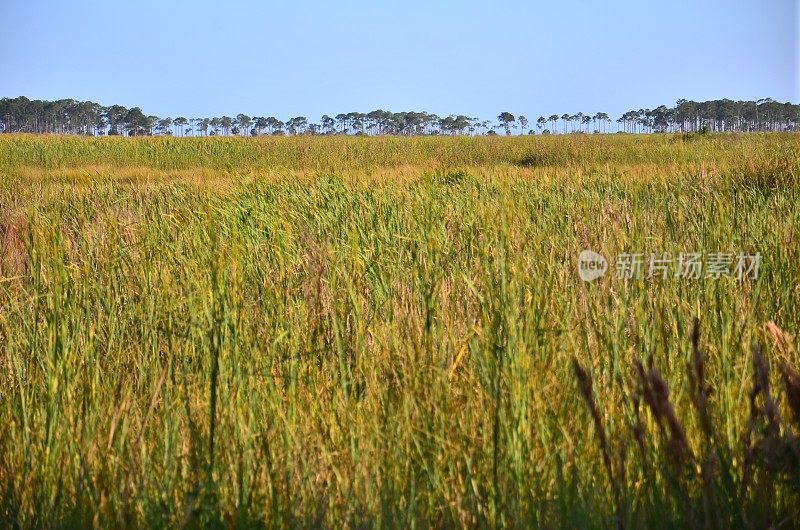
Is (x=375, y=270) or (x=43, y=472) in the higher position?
(x=375, y=270)

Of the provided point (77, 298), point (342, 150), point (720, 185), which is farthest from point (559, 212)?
point (342, 150)

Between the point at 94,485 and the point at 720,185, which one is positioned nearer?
the point at 94,485

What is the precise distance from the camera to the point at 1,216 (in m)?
6.71

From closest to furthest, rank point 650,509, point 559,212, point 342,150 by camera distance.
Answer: point 650,509 → point 559,212 → point 342,150

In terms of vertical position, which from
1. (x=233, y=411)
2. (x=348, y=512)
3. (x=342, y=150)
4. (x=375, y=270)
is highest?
(x=342, y=150)

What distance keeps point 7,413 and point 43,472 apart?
50 cm

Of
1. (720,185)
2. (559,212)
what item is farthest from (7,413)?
(720,185)

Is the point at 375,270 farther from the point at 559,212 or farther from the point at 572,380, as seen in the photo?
the point at 559,212

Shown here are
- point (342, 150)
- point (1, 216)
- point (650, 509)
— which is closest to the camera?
point (650, 509)

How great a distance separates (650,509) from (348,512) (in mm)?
625

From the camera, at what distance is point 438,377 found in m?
1.87

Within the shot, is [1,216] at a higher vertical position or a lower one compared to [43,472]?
higher

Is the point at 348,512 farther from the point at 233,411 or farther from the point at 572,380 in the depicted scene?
the point at 572,380

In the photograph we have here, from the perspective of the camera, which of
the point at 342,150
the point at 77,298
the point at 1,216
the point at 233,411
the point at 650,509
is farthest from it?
the point at 342,150
